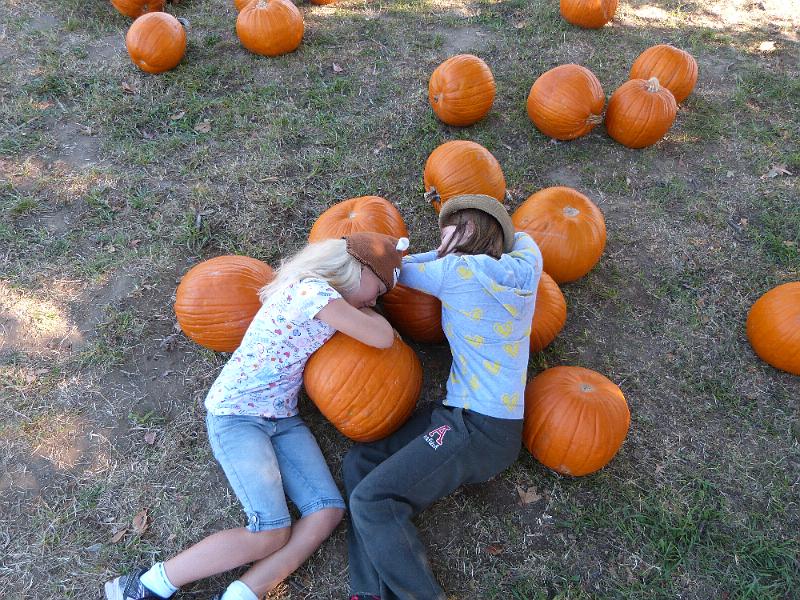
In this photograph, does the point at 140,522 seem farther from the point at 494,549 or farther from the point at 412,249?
the point at 412,249

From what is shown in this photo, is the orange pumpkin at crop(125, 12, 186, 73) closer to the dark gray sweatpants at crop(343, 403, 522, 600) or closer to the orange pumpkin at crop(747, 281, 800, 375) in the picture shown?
the dark gray sweatpants at crop(343, 403, 522, 600)

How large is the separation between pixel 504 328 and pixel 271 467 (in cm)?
139

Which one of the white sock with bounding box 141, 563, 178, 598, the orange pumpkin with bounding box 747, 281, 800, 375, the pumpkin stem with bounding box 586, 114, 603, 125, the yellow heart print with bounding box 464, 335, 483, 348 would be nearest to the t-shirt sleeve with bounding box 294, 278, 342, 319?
the yellow heart print with bounding box 464, 335, 483, 348

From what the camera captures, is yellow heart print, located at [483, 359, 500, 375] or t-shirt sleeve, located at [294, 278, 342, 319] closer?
t-shirt sleeve, located at [294, 278, 342, 319]

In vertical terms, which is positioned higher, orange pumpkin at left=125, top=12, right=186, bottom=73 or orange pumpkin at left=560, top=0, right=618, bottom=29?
orange pumpkin at left=125, top=12, right=186, bottom=73

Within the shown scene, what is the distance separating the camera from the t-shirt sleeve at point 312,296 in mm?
2666

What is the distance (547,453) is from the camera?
2.96 m

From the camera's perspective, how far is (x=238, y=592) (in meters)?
2.55

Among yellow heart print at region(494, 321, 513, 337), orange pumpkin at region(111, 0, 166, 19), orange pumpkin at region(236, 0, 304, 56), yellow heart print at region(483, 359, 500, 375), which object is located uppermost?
orange pumpkin at region(111, 0, 166, 19)

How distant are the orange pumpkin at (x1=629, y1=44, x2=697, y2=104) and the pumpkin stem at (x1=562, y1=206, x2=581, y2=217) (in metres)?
2.41

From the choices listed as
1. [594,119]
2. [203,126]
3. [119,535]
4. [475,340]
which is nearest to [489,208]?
[475,340]

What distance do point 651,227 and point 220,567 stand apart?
387 cm

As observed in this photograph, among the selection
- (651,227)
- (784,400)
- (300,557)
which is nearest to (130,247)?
(300,557)

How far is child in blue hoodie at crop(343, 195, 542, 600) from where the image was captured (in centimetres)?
256
